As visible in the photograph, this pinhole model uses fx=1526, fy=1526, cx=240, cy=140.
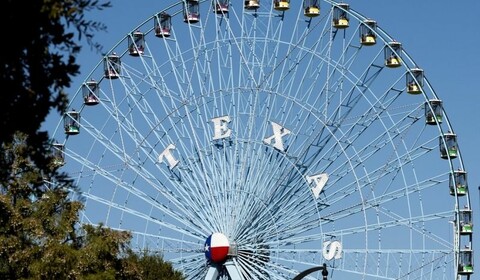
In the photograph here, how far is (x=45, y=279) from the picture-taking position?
51.5m

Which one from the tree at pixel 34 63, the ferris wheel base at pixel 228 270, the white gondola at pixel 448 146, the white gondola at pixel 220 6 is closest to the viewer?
the tree at pixel 34 63

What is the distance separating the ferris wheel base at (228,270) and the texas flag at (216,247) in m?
0.44

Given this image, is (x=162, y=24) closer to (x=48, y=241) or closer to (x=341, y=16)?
(x=341, y=16)

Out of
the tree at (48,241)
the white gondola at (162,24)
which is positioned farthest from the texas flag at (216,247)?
the white gondola at (162,24)

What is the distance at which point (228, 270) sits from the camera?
203 feet

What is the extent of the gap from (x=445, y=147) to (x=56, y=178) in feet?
159

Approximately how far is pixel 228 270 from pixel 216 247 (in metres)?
1.24

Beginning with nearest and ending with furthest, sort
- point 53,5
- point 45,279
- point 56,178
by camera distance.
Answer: point 53,5 → point 56,178 → point 45,279

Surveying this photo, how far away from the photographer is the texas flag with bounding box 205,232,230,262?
61125mm

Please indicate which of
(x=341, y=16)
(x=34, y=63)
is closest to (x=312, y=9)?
(x=341, y=16)

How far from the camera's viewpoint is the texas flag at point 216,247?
2406 inches

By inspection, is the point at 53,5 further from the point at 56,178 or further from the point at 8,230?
the point at 8,230

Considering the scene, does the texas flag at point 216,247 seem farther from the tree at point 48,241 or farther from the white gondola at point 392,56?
the white gondola at point 392,56

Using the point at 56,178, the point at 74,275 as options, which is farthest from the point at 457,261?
the point at 56,178
